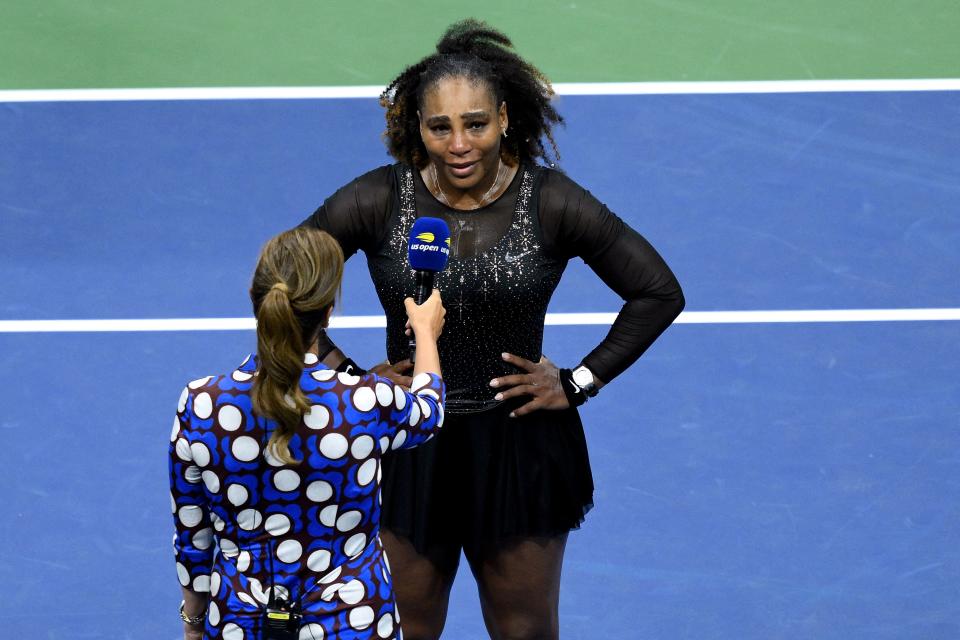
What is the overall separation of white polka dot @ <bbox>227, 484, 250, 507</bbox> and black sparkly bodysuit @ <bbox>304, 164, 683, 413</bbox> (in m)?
1.01

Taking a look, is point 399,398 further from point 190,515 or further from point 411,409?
point 190,515

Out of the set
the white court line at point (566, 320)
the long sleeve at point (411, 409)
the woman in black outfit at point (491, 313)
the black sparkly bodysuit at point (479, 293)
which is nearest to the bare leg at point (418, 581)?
the woman in black outfit at point (491, 313)

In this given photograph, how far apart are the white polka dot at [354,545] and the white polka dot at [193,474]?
1.26 ft

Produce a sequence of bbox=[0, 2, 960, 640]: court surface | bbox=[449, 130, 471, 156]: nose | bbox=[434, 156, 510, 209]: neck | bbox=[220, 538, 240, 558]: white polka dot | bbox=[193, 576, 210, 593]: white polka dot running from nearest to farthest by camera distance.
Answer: bbox=[220, 538, 240, 558]: white polka dot
bbox=[193, 576, 210, 593]: white polka dot
bbox=[449, 130, 471, 156]: nose
bbox=[434, 156, 510, 209]: neck
bbox=[0, 2, 960, 640]: court surface

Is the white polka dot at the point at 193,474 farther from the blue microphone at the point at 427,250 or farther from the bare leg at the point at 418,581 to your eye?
the bare leg at the point at 418,581

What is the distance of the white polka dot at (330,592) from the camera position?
3328 mm

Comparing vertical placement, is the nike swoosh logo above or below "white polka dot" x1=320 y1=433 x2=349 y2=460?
above

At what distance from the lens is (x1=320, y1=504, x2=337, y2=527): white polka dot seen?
3.27 metres

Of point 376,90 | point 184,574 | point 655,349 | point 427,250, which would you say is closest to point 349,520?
point 184,574

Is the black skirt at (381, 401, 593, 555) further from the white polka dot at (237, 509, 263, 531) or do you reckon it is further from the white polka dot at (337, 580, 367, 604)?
the white polka dot at (237, 509, 263, 531)

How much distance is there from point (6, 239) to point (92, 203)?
47 cm

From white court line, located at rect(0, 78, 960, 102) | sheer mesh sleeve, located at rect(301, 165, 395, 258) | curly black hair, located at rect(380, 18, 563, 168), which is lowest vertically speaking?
sheer mesh sleeve, located at rect(301, 165, 395, 258)

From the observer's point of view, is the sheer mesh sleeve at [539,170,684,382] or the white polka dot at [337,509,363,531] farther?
the sheer mesh sleeve at [539,170,684,382]

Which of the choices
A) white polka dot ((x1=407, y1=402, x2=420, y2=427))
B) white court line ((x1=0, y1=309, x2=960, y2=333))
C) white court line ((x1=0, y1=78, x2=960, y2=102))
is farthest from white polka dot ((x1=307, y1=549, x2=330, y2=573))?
white court line ((x1=0, y1=78, x2=960, y2=102))
